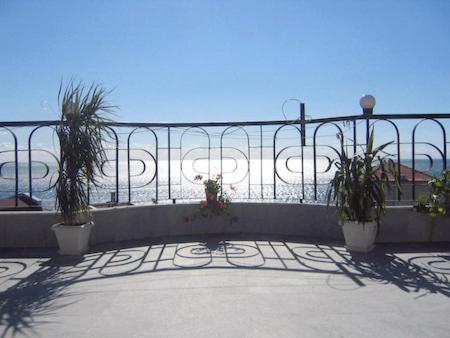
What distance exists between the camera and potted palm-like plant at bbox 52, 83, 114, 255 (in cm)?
434

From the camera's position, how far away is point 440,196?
4.65 m

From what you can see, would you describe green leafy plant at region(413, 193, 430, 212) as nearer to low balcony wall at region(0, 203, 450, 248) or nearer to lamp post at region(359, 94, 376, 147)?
low balcony wall at region(0, 203, 450, 248)

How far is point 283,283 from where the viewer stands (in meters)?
3.30

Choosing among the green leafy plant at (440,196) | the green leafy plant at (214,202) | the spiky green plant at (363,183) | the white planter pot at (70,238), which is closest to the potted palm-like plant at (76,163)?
the white planter pot at (70,238)

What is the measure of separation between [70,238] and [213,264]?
163 cm

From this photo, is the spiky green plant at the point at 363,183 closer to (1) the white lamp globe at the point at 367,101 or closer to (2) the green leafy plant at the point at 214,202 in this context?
(1) the white lamp globe at the point at 367,101

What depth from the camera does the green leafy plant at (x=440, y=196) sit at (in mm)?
4562

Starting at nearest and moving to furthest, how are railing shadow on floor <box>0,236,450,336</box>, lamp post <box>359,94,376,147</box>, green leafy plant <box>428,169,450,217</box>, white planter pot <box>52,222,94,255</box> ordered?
railing shadow on floor <box>0,236,450,336</box> < white planter pot <box>52,222,94,255</box> < green leafy plant <box>428,169,450,217</box> < lamp post <box>359,94,376,147</box>

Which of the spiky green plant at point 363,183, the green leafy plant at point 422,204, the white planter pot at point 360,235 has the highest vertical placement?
→ the spiky green plant at point 363,183

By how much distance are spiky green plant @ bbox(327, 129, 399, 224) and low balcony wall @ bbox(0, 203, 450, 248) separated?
40 cm

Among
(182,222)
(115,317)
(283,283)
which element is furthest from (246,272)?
(182,222)

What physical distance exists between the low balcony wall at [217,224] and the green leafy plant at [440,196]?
19cm

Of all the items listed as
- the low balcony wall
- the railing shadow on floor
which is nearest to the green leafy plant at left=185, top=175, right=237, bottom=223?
the low balcony wall

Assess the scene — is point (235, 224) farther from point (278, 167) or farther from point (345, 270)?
point (345, 270)
